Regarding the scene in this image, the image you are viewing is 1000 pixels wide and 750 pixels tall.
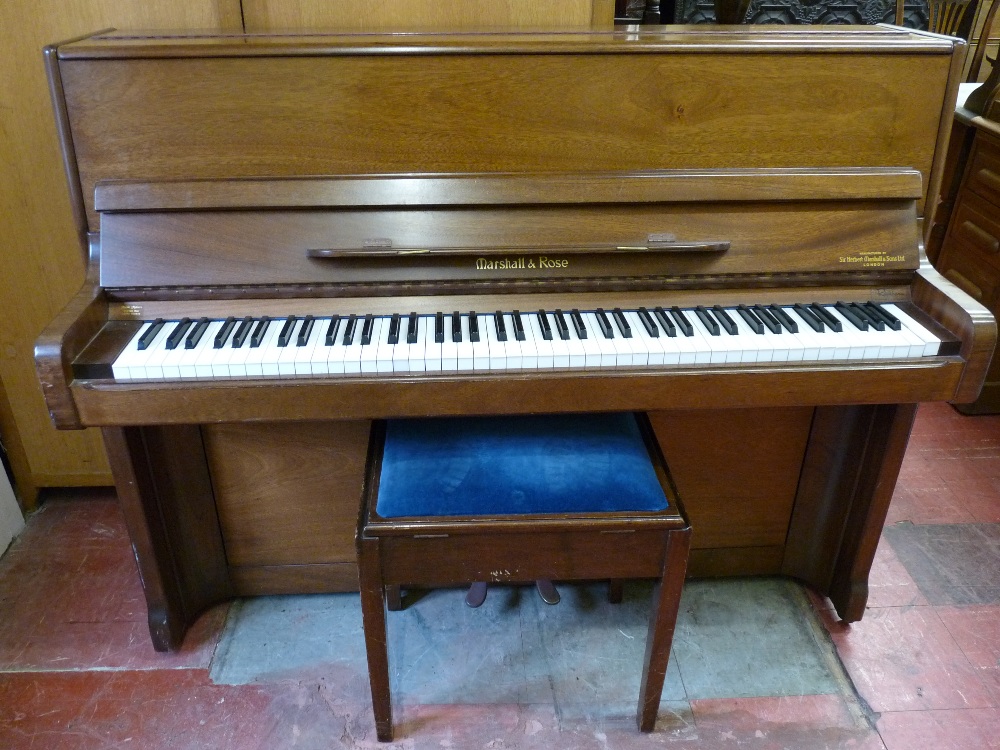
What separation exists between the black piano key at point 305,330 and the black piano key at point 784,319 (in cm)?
85

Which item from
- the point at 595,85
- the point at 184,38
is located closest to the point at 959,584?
the point at 595,85

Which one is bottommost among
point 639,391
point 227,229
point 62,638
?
point 62,638

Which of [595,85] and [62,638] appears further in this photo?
[62,638]

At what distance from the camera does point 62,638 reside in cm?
178

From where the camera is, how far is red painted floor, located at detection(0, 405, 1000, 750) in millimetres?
1560

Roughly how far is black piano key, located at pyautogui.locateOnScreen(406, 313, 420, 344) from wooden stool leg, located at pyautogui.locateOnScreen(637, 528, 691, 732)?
21.6 inches

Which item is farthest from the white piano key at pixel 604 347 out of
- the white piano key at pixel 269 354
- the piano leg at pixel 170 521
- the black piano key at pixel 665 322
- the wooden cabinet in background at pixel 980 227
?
the wooden cabinet in background at pixel 980 227

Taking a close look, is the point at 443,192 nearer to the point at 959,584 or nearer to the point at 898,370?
the point at 898,370

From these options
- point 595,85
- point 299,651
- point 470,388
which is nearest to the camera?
point 470,388

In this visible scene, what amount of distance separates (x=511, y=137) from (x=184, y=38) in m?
0.65

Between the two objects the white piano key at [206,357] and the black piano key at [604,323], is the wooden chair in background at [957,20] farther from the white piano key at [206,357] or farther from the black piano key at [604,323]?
the white piano key at [206,357]

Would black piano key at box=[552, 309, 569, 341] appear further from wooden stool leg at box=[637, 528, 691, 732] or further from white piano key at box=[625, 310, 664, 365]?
wooden stool leg at box=[637, 528, 691, 732]

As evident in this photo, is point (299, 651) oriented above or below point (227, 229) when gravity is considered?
below

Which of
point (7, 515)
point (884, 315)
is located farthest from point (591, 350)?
point (7, 515)
